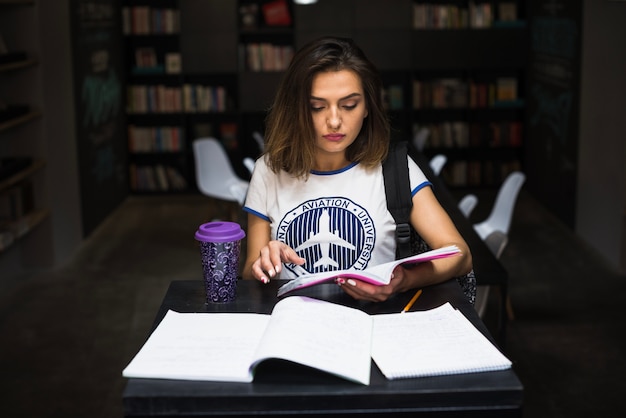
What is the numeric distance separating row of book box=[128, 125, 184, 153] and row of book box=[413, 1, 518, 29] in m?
2.64

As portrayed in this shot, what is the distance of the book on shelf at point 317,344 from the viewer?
155cm

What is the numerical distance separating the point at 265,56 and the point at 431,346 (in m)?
7.46

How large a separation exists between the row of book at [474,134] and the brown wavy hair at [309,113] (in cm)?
682

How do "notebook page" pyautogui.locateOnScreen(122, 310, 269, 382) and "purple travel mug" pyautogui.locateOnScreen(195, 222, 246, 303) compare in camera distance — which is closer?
"notebook page" pyautogui.locateOnScreen(122, 310, 269, 382)

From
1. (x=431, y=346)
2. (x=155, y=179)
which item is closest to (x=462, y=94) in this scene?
(x=155, y=179)

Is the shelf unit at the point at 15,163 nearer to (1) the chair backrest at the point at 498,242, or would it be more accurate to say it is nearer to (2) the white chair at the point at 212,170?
(2) the white chair at the point at 212,170

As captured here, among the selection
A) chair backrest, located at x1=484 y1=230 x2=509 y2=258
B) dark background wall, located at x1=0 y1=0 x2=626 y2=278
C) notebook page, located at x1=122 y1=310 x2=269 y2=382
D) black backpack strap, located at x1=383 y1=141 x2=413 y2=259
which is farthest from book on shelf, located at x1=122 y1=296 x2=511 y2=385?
dark background wall, located at x1=0 y1=0 x2=626 y2=278

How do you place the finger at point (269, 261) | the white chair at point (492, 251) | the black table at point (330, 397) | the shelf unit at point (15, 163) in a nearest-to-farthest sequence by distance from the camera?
1. the black table at point (330, 397)
2. the finger at point (269, 261)
3. the white chair at point (492, 251)
4. the shelf unit at point (15, 163)

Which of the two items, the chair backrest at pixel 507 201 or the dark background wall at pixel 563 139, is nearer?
the chair backrest at pixel 507 201

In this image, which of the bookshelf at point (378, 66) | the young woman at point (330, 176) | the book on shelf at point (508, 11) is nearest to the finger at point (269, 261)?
the young woman at point (330, 176)

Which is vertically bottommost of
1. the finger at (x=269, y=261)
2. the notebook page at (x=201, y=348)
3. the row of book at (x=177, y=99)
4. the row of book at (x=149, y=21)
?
the row of book at (x=177, y=99)

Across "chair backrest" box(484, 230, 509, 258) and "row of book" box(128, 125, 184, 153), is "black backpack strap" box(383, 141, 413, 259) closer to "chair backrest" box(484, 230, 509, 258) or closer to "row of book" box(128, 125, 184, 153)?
"chair backrest" box(484, 230, 509, 258)

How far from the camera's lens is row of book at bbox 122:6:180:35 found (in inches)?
345

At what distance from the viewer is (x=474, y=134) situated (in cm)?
912
